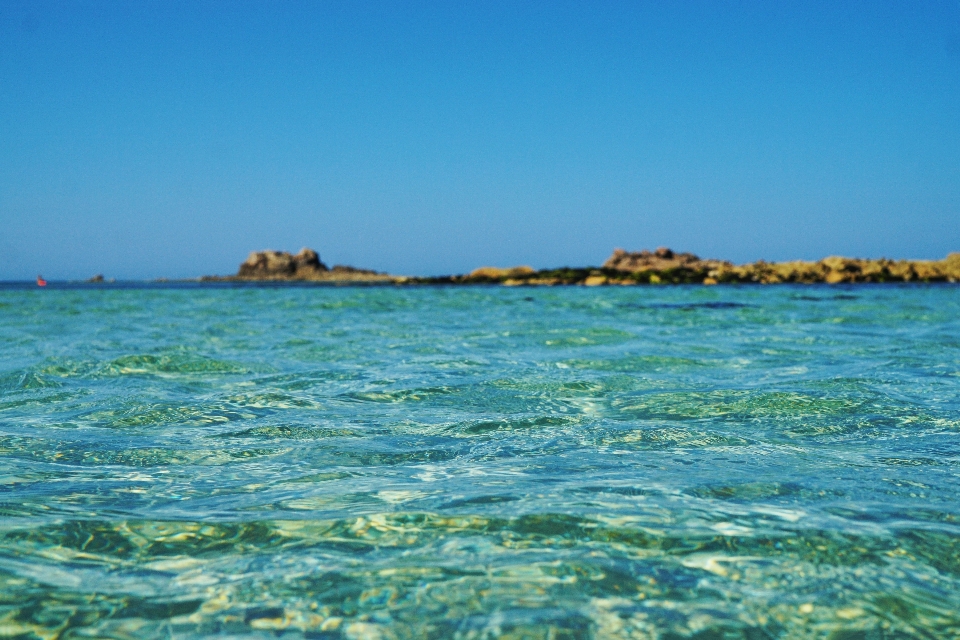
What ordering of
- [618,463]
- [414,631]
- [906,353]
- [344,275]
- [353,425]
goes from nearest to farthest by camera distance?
[414,631]
[618,463]
[353,425]
[906,353]
[344,275]

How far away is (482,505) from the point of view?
319 cm

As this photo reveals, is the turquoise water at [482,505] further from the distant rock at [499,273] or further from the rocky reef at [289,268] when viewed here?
the rocky reef at [289,268]

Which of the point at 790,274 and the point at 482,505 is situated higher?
the point at 790,274

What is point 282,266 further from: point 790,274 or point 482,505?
point 482,505

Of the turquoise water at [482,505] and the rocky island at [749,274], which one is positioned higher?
the rocky island at [749,274]

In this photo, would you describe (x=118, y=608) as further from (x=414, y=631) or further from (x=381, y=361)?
(x=381, y=361)

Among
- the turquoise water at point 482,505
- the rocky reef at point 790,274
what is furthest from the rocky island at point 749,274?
the turquoise water at point 482,505

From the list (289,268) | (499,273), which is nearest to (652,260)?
(499,273)

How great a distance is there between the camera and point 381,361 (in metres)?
8.72

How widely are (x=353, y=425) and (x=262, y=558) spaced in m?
2.41

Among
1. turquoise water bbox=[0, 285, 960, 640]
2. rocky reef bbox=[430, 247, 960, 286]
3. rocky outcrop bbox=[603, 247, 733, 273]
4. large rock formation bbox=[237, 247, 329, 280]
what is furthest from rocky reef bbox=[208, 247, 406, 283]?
turquoise water bbox=[0, 285, 960, 640]

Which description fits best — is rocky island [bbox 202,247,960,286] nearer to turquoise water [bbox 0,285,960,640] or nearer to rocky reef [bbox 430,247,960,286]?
rocky reef [bbox 430,247,960,286]

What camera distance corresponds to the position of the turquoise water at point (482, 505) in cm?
226

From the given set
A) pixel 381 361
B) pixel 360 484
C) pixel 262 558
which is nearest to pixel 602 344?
pixel 381 361
